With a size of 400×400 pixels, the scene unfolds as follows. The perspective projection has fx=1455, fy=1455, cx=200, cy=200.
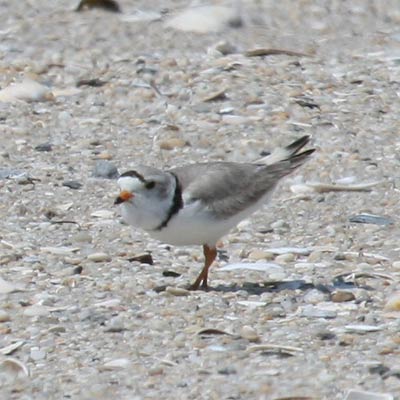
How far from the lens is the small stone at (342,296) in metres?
5.81

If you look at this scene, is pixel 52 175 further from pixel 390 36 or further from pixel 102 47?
pixel 390 36

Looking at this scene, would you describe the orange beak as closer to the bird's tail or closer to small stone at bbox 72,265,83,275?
small stone at bbox 72,265,83,275

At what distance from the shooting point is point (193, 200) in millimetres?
5852

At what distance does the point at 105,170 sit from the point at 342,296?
6.75ft

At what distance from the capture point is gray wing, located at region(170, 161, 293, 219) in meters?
5.90

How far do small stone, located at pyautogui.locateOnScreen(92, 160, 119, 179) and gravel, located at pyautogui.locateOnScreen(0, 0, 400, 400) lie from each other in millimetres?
16

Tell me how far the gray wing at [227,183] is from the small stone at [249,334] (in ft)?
2.06

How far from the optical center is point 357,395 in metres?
4.78

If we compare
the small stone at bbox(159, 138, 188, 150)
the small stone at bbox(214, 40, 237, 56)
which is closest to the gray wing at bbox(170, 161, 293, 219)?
the small stone at bbox(159, 138, 188, 150)

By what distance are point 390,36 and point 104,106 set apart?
229cm

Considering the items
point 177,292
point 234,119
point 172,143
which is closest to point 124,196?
point 177,292

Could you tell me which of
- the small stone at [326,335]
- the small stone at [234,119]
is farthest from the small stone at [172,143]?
the small stone at [326,335]

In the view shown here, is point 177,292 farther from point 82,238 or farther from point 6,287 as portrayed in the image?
point 82,238

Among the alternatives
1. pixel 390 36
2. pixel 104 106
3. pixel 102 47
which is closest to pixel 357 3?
pixel 390 36
